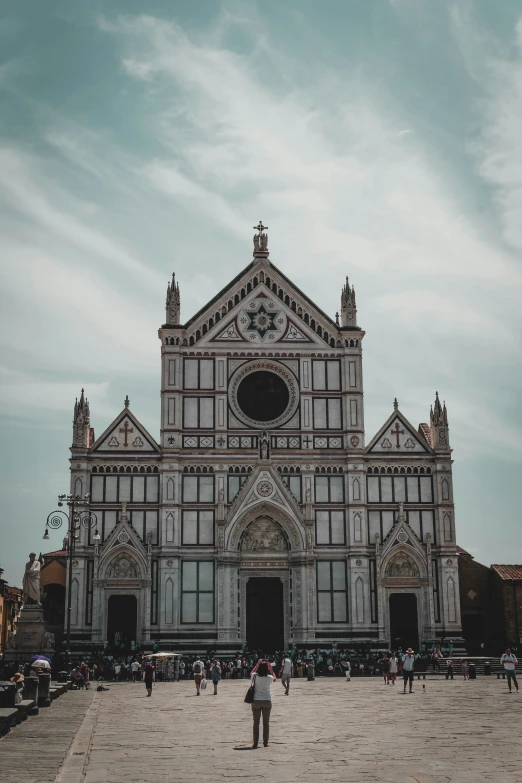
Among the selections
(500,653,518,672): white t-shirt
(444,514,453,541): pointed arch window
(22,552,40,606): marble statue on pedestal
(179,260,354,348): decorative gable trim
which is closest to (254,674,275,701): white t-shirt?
(500,653,518,672): white t-shirt

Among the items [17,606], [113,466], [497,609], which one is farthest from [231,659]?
[17,606]

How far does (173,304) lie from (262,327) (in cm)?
529

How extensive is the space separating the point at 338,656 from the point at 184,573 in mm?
9256

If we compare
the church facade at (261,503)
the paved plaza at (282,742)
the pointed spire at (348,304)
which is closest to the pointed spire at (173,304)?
the church facade at (261,503)

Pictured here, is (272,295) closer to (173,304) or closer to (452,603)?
(173,304)

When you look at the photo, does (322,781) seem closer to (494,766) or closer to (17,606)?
(494,766)

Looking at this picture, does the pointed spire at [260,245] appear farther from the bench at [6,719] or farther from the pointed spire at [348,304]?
the bench at [6,719]

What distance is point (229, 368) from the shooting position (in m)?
54.1

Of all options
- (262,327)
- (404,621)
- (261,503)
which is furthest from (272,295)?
(404,621)

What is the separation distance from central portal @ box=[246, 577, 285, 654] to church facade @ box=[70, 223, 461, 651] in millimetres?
78

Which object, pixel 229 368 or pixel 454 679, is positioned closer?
pixel 454 679

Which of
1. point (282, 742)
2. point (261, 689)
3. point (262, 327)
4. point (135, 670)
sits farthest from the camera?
point (262, 327)

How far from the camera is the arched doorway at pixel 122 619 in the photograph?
50.8m

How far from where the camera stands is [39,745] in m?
16.3
